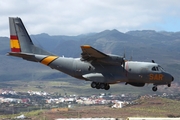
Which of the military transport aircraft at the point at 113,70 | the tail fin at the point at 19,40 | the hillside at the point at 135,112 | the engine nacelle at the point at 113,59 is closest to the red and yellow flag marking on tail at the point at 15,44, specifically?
the tail fin at the point at 19,40

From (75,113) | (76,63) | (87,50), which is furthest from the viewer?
(75,113)

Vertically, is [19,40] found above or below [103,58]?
above

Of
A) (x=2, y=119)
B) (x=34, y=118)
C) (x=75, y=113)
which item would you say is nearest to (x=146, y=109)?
(x=75, y=113)

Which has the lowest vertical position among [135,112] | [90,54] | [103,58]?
[135,112]

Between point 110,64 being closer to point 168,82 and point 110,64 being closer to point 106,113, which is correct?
point 168,82

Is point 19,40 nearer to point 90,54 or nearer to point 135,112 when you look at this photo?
point 90,54

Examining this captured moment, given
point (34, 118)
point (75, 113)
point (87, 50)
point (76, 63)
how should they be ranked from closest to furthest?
point (87, 50)
point (76, 63)
point (34, 118)
point (75, 113)

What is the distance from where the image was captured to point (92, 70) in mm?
60031

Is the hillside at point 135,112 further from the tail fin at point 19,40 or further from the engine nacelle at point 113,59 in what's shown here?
the engine nacelle at point 113,59

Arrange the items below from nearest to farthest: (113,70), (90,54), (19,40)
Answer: (90,54)
(113,70)
(19,40)

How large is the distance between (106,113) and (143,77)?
8239 centimetres

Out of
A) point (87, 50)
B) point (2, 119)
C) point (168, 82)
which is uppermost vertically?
point (87, 50)

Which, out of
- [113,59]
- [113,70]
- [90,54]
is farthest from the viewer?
[113,70]

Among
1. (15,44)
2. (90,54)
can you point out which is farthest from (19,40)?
(90,54)
